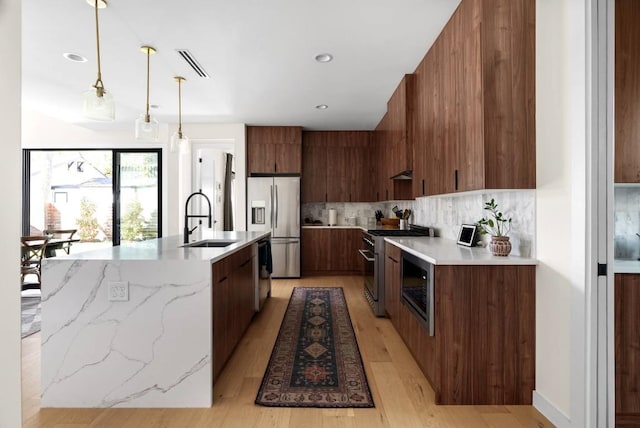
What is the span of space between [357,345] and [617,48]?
2.60m

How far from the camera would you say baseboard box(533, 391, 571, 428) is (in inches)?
68.9

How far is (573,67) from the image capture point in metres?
1.70

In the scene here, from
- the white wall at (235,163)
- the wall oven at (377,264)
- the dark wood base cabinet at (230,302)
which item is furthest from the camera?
the white wall at (235,163)

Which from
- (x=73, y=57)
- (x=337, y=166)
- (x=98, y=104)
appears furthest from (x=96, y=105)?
(x=337, y=166)

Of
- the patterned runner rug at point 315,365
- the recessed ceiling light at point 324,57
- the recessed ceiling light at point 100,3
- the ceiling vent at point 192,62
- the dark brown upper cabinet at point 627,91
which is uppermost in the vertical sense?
the ceiling vent at point 192,62

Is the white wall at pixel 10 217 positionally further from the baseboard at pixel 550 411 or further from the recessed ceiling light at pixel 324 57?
the recessed ceiling light at pixel 324 57

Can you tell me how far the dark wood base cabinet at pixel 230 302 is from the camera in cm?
219

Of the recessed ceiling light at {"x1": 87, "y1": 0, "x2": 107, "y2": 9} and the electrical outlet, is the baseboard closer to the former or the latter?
the electrical outlet

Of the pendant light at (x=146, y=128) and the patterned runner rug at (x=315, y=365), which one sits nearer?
the patterned runner rug at (x=315, y=365)

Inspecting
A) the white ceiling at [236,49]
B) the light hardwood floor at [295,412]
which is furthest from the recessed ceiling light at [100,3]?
the light hardwood floor at [295,412]

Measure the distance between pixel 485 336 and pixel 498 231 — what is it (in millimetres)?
695

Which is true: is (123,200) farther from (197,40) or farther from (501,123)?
(501,123)

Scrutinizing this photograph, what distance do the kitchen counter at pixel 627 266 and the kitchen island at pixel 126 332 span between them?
221 cm

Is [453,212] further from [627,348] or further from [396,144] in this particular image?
[627,348]
